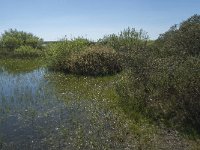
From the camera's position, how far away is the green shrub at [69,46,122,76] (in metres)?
27.4

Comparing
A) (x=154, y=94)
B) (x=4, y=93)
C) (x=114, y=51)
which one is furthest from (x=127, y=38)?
(x=154, y=94)

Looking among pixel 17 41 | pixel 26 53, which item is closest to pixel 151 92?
pixel 26 53

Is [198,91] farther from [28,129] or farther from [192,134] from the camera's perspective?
[28,129]

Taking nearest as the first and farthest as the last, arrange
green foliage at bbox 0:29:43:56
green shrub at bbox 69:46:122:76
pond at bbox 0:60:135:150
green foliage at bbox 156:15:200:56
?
1. pond at bbox 0:60:135:150
2. green foliage at bbox 156:15:200:56
3. green shrub at bbox 69:46:122:76
4. green foliage at bbox 0:29:43:56

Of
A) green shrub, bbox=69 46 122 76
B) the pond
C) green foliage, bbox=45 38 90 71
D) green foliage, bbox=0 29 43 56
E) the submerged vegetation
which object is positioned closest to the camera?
the pond

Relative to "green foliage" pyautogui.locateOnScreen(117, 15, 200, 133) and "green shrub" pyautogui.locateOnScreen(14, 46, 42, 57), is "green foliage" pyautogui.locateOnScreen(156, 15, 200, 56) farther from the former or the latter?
"green shrub" pyautogui.locateOnScreen(14, 46, 42, 57)

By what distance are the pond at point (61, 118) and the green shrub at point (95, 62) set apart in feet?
18.0

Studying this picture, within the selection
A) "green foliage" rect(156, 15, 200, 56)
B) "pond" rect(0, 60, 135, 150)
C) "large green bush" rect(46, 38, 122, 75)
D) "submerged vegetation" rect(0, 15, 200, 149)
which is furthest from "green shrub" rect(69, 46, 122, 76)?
"green foliage" rect(156, 15, 200, 56)

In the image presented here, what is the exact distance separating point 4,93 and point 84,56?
10062 millimetres

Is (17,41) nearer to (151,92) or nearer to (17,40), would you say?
(17,40)

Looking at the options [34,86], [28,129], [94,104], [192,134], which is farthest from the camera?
[34,86]

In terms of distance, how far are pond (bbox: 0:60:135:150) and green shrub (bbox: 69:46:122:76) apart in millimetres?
5483

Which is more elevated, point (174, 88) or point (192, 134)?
point (174, 88)

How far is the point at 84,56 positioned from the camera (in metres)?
28.0
